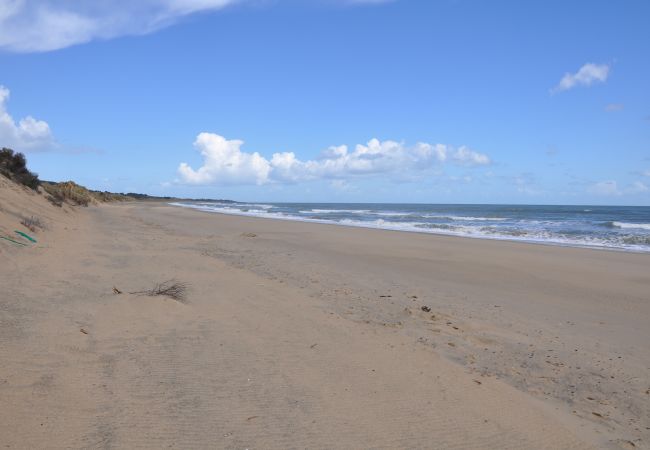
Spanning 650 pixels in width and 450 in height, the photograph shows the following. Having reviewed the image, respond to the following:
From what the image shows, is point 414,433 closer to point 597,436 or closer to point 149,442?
point 597,436

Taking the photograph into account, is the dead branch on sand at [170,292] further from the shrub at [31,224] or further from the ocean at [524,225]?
the ocean at [524,225]

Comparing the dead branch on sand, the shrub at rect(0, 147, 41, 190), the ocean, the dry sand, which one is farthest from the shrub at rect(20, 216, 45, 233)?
the ocean

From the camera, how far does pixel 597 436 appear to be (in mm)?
3559

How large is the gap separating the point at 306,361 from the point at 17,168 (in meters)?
25.0

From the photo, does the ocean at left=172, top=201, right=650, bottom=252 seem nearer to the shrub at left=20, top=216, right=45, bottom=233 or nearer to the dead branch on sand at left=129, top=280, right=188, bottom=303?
the dead branch on sand at left=129, top=280, right=188, bottom=303

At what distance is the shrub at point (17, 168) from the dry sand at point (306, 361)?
16.2 metres

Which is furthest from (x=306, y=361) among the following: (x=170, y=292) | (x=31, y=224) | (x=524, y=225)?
(x=524, y=225)

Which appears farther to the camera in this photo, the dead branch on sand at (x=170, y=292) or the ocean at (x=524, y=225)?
the ocean at (x=524, y=225)

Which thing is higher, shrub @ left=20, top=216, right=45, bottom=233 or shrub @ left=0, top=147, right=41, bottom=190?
shrub @ left=0, top=147, right=41, bottom=190

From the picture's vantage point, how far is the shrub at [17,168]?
22278 mm

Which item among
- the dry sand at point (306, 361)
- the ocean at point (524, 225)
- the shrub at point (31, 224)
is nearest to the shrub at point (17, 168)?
the shrub at point (31, 224)

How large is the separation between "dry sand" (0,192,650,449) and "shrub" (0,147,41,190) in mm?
16217

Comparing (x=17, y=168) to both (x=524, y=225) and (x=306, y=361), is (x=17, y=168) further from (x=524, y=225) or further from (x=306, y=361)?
(x=524, y=225)

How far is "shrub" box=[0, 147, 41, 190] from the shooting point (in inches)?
877
